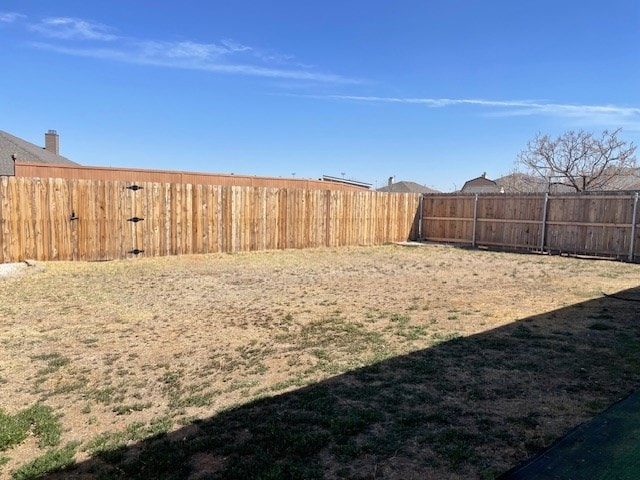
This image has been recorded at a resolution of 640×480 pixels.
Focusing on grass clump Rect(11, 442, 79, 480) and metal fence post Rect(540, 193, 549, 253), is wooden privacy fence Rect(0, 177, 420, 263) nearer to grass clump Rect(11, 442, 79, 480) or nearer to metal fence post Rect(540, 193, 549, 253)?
metal fence post Rect(540, 193, 549, 253)

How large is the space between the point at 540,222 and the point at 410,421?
12.8 meters

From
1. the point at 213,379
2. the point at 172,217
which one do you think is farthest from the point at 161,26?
the point at 213,379

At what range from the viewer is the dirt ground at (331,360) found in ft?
8.23

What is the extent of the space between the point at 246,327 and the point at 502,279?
18.3 ft

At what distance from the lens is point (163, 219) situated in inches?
431

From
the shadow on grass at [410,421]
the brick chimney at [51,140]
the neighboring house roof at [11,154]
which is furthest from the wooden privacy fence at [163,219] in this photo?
the brick chimney at [51,140]

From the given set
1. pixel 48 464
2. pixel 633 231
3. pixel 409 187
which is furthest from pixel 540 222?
pixel 409 187

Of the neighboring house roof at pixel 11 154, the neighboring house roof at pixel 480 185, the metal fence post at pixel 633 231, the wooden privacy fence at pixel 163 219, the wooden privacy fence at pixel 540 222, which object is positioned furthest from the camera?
the neighboring house roof at pixel 480 185

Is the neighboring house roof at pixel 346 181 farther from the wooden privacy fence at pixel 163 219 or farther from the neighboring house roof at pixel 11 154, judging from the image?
the neighboring house roof at pixel 11 154

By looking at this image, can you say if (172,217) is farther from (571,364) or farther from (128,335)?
(571,364)

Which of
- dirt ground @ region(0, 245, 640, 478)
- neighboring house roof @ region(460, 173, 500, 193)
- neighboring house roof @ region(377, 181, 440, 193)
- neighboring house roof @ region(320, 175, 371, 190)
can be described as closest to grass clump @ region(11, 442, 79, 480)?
dirt ground @ region(0, 245, 640, 478)

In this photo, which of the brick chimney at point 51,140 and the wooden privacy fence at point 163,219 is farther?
the brick chimney at point 51,140

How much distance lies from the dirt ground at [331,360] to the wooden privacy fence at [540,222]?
16.5 ft

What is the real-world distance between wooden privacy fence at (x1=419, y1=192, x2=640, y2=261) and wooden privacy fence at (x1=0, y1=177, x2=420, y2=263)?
3022 mm
